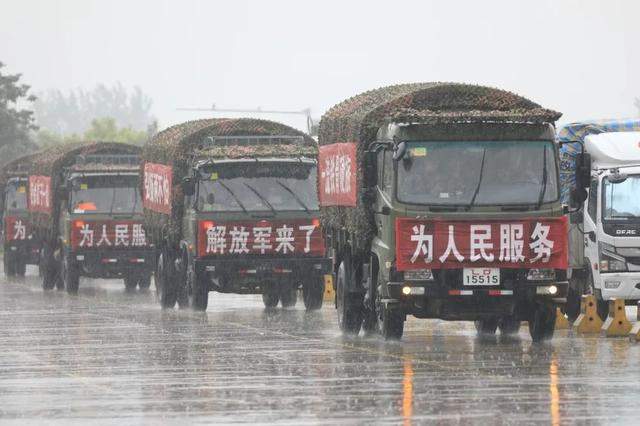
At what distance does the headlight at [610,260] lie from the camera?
80.2 ft

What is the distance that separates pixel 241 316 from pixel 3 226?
23016 mm

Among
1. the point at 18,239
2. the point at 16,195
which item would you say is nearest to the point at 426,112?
the point at 18,239

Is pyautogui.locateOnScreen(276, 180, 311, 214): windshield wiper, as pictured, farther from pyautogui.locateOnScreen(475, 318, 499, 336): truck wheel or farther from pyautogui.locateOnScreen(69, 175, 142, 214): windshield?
pyautogui.locateOnScreen(69, 175, 142, 214): windshield

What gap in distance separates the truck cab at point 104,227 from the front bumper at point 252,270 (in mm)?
7775

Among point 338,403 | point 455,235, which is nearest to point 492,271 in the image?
point 455,235

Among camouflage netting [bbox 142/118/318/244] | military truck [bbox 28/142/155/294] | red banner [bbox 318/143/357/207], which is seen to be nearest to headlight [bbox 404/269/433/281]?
red banner [bbox 318/143/357/207]

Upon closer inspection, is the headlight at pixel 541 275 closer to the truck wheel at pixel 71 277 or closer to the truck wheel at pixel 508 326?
the truck wheel at pixel 508 326

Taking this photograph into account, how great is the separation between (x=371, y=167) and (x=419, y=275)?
1.47 m

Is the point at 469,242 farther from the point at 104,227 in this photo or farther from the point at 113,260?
the point at 104,227

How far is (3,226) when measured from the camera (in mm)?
50781

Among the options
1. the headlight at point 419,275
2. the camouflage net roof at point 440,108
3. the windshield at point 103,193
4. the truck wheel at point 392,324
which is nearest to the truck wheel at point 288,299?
the windshield at point 103,193

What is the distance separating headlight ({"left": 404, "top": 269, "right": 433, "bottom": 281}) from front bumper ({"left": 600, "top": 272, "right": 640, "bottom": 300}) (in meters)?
4.32

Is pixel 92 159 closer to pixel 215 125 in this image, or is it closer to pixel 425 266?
pixel 215 125

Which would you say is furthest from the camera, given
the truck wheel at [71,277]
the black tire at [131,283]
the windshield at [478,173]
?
the black tire at [131,283]
